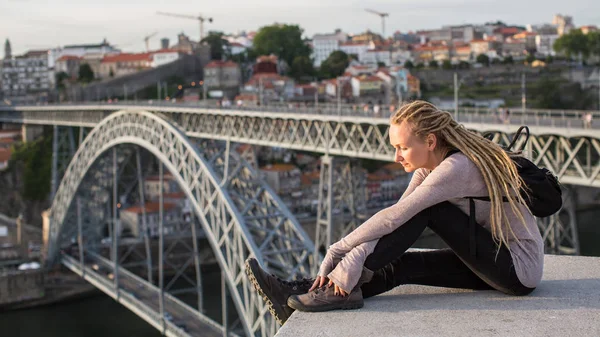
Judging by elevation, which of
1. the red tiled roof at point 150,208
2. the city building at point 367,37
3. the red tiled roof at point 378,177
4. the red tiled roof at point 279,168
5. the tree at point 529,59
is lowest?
the red tiled roof at point 150,208

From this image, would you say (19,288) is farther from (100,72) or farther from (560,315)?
(100,72)

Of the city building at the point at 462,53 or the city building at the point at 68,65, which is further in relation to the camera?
the city building at the point at 462,53

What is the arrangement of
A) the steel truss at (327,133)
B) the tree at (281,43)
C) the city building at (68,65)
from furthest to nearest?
the city building at (68,65) < the tree at (281,43) < the steel truss at (327,133)

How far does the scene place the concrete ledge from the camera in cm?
330

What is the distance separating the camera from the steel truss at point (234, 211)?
17688 mm

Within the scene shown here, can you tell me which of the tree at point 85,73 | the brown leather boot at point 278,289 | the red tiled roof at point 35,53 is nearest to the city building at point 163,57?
the tree at point 85,73

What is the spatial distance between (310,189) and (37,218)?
12479 millimetres

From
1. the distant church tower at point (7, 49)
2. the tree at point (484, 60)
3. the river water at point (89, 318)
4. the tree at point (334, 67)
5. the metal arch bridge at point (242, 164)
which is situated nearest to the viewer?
the metal arch bridge at point (242, 164)

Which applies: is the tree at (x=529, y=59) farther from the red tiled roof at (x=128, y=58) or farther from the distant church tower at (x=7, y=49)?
the distant church tower at (x=7, y=49)

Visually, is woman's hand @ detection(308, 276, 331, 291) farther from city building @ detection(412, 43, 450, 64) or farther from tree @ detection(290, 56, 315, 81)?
city building @ detection(412, 43, 450, 64)

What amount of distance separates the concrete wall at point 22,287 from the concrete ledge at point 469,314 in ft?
94.3

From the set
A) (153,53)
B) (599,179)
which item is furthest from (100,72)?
(599,179)

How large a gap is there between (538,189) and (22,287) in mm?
29399

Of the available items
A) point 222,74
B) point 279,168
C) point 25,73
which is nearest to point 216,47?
point 222,74
